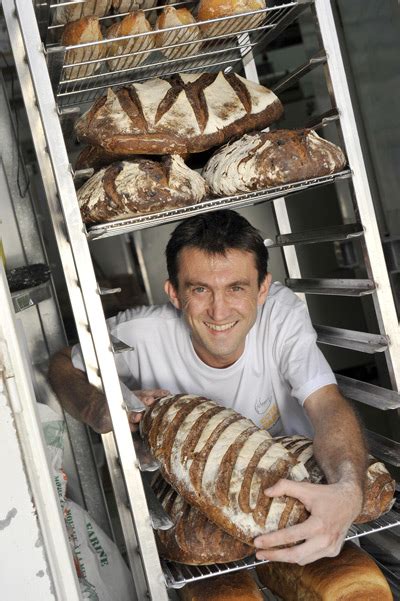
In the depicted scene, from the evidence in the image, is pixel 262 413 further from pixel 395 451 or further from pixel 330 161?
pixel 330 161

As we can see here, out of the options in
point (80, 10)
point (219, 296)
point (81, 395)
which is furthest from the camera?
point (219, 296)

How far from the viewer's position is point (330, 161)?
1845mm

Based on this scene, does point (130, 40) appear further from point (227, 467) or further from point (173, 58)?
point (227, 467)

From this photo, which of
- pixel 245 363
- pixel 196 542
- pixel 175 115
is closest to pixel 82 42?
pixel 175 115

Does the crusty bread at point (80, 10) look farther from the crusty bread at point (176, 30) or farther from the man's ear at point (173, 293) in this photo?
the man's ear at point (173, 293)

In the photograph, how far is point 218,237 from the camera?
85.9 inches

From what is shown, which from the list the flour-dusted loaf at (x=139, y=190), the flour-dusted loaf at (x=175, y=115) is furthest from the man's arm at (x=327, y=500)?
the flour-dusted loaf at (x=175, y=115)

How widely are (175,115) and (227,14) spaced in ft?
0.92

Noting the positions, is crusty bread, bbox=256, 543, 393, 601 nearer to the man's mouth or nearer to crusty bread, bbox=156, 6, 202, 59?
the man's mouth

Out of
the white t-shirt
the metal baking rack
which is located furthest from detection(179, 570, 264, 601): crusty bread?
the metal baking rack

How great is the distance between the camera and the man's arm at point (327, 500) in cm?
167

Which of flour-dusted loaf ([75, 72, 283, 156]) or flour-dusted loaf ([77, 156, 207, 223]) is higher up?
flour-dusted loaf ([75, 72, 283, 156])

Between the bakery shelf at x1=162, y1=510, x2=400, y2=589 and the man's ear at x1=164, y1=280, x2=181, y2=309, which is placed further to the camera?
the man's ear at x1=164, y1=280, x2=181, y2=309

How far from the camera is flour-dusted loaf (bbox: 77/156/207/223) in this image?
176 cm
